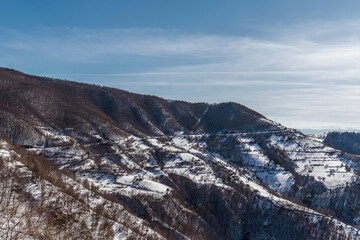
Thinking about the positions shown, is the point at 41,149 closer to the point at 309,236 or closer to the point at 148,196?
the point at 148,196

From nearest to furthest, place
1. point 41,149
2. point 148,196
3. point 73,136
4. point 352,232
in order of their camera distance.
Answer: point 148,196 < point 352,232 < point 41,149 < point 73,136

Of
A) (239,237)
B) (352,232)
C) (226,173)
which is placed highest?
(226,173)

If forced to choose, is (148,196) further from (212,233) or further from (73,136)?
(73,136)

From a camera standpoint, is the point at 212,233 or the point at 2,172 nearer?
the point at 2,172

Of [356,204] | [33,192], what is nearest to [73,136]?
[33,192]

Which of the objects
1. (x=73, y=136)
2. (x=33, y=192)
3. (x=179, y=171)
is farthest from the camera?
(x=73, y=136)

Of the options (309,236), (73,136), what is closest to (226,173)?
(309,236)

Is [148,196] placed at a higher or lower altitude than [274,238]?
higher

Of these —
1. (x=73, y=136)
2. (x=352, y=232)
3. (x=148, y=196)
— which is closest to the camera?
(x=148, y=196)

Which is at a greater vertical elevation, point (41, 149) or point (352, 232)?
point (41, 149)
